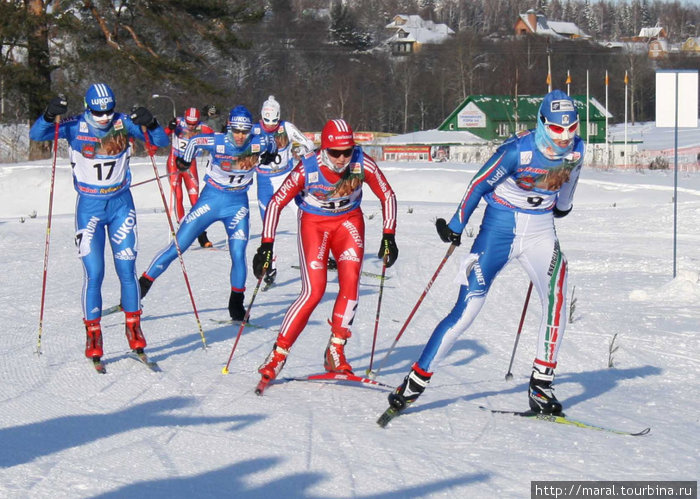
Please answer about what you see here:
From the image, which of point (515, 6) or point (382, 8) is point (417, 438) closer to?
point (382, 8)

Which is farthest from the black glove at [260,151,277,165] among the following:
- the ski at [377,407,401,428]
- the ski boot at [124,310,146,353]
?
the ski at [377,407,401,428]

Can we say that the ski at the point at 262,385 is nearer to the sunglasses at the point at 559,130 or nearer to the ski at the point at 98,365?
the ski at the point at 98,365

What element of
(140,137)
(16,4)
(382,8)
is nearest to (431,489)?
(140,137)

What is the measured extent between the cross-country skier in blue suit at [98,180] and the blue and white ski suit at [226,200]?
205cm

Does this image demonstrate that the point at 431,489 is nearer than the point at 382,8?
Yes

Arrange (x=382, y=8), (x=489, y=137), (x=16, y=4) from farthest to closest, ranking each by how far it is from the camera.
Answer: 1. (x=382, y=8)
2. (x=489, y=137)
3. (x=16, y=4)

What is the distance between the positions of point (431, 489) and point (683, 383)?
149 inches

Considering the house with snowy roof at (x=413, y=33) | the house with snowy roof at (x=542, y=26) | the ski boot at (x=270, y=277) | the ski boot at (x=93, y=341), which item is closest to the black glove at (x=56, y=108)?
the ski boot at (x=93, y=341)

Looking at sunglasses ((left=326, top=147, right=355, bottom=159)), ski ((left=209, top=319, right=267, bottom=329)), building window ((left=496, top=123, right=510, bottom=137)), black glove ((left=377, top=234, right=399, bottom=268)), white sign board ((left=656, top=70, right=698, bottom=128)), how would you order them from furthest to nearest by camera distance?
building window ((left=496, top=123, right=510, bottom=137)), white sign board ((left=656, top=70, right=698, bottom=128)), ski ((left=209, top=319, right=267, bottom=329)), black glove ((left=377, top=234, right=399, bottom=268)), sunglasses ((left=326, top=147, right=355, bottom=159))

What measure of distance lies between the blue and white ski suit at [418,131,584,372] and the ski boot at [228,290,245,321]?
13.0 ft

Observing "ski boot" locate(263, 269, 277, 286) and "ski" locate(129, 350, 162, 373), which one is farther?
"ski boot" locate(263, 269, 277, 286)

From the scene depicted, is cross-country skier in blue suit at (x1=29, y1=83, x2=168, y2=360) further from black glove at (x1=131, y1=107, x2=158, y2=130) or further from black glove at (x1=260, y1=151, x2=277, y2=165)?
black glove at (x1=260, y1=151, x2=277, y2=165)

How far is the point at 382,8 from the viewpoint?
147 metres

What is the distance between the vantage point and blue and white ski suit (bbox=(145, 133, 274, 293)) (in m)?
10.2
